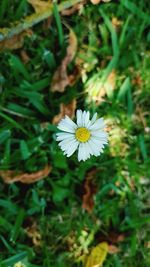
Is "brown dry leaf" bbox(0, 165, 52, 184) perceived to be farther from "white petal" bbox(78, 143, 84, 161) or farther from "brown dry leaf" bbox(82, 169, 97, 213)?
"white petal" bbox(78, 143, 84, 161)

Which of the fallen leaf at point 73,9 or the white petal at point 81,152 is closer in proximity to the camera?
the white petal at point 81,152

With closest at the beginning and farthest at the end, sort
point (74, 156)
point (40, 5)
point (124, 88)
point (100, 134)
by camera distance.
Result: point (100, 134) < point (74, 156) < point (40, 5) < point (124, 88)

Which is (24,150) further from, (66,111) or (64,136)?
(64,136)

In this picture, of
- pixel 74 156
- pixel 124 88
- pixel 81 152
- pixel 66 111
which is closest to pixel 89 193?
pixel 74 156

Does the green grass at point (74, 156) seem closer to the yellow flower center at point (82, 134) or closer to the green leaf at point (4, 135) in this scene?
the green leaf at point (4, 135)

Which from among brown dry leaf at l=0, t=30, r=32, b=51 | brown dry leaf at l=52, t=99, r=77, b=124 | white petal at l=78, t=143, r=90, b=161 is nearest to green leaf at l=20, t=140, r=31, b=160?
brown dry leaf at l=52, t=99, r=77, b=124

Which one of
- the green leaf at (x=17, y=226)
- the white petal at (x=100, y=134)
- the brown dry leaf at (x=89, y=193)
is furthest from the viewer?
the brown dry leaf at (x=89, y=193)

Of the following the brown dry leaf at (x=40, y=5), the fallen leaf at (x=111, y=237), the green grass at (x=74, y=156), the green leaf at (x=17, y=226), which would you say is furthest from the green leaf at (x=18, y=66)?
the fallen leaf at (x=111, y=237)
